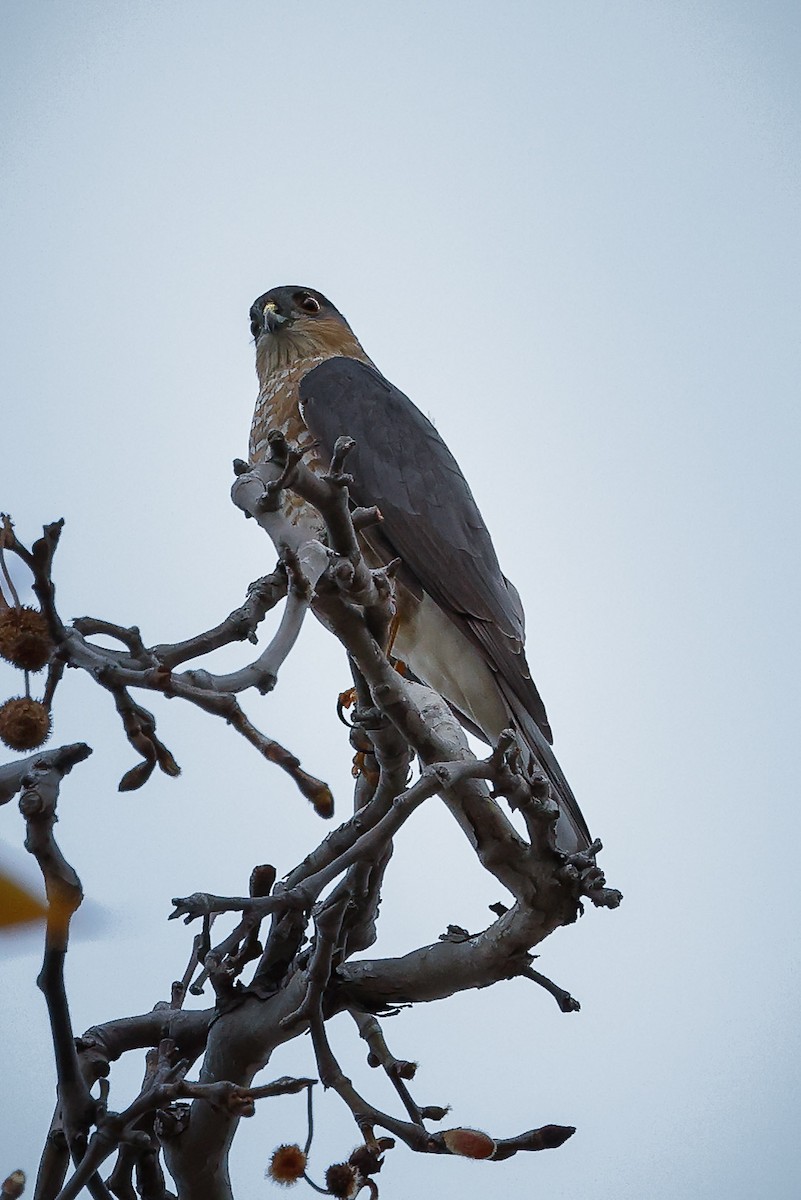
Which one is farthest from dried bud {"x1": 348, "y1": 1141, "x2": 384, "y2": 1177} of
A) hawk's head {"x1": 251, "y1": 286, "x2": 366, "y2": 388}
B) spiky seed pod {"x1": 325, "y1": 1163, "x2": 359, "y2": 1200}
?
hawk's head {"x1": 251, "y1": 286, "x2": 366, "y2": 388}

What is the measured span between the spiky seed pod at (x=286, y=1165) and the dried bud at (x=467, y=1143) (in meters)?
0.25

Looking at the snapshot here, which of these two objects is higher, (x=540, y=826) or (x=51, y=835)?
(x=540, y=826)

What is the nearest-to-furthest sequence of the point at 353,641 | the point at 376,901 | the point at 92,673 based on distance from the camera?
the point at 92,673, the point at 353,641, the point at 376,901

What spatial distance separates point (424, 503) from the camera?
3.77 meters

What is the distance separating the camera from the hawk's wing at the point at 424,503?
345cm

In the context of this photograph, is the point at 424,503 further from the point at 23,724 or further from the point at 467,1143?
the point at 23,724

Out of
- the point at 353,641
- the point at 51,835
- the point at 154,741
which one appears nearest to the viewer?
the point at 51,835

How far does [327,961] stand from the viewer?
2.04 metres

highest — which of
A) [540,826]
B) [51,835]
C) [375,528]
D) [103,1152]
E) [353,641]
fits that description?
[375,528]

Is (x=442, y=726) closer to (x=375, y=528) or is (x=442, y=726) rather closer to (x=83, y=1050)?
(x=83, y=1050)

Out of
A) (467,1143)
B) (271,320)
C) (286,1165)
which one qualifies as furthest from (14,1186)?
(271,320)

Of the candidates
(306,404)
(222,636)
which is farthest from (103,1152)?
(306,404)

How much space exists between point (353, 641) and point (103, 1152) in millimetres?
869

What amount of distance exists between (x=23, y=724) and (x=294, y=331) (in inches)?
144
